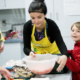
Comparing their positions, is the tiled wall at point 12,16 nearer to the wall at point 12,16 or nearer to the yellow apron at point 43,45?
the wall at point 12,16

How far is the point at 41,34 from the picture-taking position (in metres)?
1.22

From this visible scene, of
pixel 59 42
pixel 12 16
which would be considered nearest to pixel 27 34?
pixel 59 42

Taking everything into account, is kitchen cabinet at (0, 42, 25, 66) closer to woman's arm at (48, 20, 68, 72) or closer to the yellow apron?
the yellow apron

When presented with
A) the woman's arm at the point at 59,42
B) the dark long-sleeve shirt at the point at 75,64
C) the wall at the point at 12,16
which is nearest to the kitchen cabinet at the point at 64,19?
the wall at the point at 12,16

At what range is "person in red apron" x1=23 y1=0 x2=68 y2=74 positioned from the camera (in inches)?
38.0

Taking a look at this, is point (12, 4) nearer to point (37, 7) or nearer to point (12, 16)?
point (12, 16)

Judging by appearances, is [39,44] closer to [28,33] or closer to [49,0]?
[28,33]

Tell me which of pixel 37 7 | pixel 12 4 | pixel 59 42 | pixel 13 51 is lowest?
pixel 13 51

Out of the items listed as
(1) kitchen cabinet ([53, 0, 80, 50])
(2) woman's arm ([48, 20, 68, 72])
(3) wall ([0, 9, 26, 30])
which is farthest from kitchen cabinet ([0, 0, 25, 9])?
(2) woman's arm ([48, 20, 68, 72])

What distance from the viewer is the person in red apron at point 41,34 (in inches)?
38.0

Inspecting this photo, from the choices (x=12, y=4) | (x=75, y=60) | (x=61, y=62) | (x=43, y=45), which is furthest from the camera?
(x=12, y=4)

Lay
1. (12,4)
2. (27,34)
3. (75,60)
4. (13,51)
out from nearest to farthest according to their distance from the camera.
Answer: (75,60) → (27,34) → (13,51) → (12,4)

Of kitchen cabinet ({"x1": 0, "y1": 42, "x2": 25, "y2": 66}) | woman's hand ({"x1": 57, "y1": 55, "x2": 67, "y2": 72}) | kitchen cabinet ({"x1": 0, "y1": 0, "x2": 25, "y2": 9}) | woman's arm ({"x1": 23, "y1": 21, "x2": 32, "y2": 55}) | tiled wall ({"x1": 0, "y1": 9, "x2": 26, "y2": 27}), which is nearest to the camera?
woman's hand ({"x1": 57, "y1": 55, "x2": 67, "y2": 72})

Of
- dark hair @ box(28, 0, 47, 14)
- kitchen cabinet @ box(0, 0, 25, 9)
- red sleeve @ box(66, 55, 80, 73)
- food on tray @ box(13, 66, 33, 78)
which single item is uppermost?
kitchen cabinet @ box(0, 0, 25, 9)
